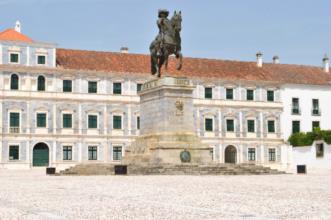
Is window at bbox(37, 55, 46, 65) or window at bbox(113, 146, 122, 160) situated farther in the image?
window at bbox(113, 146, 122, 160)

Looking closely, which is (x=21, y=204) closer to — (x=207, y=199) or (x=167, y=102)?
(x=207, y=199)

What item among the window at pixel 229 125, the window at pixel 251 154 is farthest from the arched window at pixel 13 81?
the window at pixel 251 154

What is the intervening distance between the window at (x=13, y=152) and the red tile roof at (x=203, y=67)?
7665mm

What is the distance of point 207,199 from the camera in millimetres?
11867

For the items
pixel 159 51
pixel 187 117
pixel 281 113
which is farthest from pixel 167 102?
pixel 281 113

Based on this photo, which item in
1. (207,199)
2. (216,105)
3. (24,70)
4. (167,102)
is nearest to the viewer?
(207,199)

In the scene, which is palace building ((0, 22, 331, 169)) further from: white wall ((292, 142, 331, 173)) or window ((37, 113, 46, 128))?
white wall ((292, 142, 331, 173))

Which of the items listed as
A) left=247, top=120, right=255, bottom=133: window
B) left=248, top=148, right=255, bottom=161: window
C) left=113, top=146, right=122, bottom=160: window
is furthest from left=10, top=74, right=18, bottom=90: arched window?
left=248, top=148, right=255, bottom=161: window

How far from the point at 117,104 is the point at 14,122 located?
28.6 ft

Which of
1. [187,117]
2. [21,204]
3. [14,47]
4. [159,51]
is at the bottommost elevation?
[21,204]

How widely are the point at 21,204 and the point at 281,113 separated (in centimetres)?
4729

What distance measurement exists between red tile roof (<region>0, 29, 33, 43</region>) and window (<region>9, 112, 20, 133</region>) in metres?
6.01

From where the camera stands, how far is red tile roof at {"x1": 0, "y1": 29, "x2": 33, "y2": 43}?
48.7 meters

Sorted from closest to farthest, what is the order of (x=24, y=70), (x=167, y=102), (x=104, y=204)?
(x=104, y=204)
(x=167, y=102)
(x=24, y=70)
